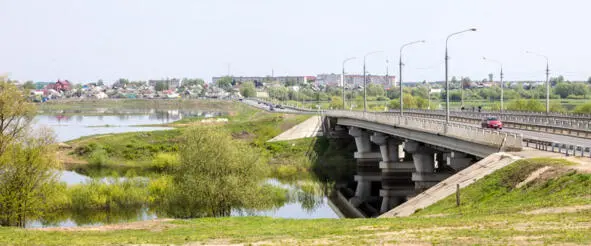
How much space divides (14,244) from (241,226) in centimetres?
1076

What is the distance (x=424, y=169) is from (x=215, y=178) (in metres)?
24.4

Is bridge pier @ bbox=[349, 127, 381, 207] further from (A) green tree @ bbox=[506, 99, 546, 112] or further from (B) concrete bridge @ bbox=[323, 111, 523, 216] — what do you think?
(A) green tree @ bbox=[506, 99, 546, 112]

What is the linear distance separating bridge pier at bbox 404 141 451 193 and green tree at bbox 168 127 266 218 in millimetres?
18652

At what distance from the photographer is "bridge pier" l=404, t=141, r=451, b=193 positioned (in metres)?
69.8

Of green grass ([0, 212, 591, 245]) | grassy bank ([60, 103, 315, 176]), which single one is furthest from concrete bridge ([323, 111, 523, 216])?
green grass ([0, 212, 591, 245])

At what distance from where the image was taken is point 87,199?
205 feet

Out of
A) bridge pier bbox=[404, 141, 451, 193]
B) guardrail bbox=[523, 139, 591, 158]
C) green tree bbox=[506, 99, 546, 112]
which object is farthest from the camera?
green tree bbox=[506, 99, 546, 112]

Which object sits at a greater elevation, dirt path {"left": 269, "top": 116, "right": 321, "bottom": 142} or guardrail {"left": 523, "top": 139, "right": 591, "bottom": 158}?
guardrail {"left": 523, "top": 139, "right": 591, "bottom": 158}

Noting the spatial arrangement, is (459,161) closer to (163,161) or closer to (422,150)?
(422,150)

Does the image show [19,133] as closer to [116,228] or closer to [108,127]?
[116,228]

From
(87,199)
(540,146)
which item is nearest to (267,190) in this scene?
(87,199)

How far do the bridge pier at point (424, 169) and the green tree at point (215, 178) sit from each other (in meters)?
18.7

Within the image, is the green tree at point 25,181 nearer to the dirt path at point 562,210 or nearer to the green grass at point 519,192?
the green grass at point 519,192

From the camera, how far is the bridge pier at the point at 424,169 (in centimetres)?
6985
